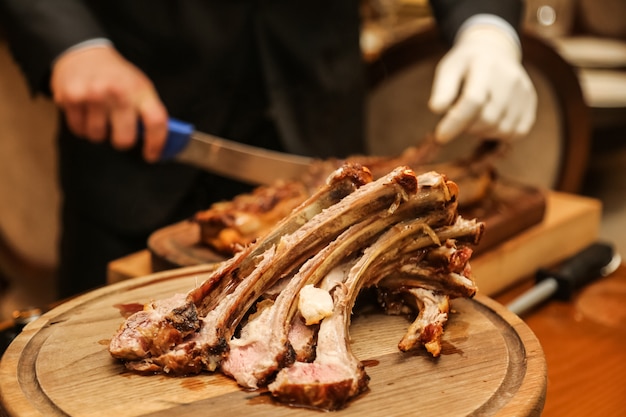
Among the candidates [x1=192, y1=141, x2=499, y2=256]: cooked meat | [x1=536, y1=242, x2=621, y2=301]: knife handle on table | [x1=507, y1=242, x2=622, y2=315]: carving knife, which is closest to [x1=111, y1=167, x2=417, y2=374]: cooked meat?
[x1=192, y1=141, x2=499, y2=256]: cooked meat

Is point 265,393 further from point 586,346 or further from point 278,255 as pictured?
point 586,346

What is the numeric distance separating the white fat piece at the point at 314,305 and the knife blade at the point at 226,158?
101 centimetres

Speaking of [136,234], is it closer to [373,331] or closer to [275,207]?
[275,207]

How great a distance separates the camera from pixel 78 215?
235cm

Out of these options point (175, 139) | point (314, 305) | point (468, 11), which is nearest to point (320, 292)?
point (314, 305)

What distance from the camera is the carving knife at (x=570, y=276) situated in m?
1.62

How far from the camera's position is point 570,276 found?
67.7 inches

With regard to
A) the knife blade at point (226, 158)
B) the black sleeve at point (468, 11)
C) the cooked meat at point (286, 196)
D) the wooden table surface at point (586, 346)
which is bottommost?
the wooden table surface at point (586, 346)

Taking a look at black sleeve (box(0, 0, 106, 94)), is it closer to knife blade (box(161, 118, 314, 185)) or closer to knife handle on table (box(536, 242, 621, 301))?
knife blade (box(161, 118, 314, 185))

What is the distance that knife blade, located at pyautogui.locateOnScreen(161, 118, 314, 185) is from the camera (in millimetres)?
1940

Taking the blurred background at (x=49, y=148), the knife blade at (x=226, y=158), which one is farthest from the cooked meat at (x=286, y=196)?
the blurred background at (x=49, y=148)

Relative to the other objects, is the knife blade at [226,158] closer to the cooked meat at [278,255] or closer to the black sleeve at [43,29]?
the black sleeve at [43,29]

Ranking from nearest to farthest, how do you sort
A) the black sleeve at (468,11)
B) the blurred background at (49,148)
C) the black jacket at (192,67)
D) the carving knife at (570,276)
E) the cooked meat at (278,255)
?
the cooked meat at (278,255) → the carving knife at (570,276) → the black jacket at (192,67) → the black sleeve at (468,11) → the blurred background at (49,148)

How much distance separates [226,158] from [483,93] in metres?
0.70
